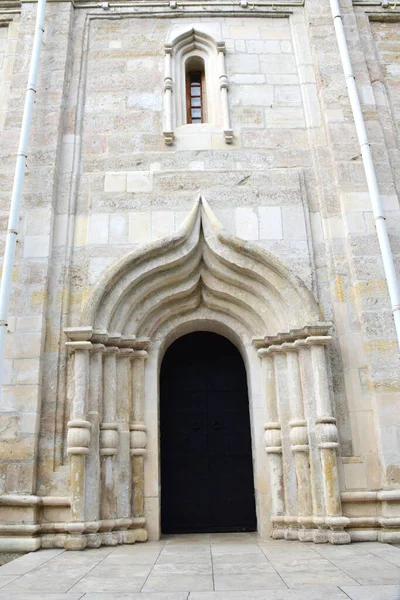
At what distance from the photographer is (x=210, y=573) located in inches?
158

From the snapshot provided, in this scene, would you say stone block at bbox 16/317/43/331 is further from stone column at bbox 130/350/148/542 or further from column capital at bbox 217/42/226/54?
column capital at bbox 217/42/226/54

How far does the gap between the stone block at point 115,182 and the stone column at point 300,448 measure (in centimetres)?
288

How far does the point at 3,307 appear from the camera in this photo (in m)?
5.92

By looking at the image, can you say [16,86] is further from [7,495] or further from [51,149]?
[7,495]

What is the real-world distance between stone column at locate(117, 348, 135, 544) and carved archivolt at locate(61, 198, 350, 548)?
0.01 meters

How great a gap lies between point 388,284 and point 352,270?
51cm

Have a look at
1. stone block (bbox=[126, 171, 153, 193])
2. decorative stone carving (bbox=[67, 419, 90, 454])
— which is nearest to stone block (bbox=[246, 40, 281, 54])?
stone block (bbox=[126, 171, 153, 193])

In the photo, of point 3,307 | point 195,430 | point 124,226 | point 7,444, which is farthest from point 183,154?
point 7,444

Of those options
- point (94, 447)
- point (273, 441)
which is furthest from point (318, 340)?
point (94, 447)

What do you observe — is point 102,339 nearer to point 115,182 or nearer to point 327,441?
point 115,182

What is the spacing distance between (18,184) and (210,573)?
4749mm

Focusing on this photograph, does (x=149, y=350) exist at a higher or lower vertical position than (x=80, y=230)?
lower

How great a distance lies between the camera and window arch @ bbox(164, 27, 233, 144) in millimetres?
7488

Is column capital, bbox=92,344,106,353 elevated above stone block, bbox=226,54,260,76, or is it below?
below
